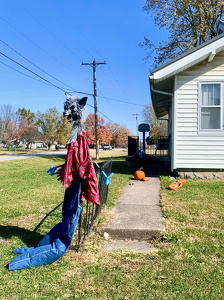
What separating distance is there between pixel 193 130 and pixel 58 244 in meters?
6.03

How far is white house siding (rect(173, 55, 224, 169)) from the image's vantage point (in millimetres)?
8016

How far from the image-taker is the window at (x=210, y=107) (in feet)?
26.5

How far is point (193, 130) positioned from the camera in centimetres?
812

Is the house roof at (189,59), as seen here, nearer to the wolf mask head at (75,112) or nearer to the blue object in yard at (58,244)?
the wolf mask head at (75,112)

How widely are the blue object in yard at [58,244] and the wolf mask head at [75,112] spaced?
21.0 inches

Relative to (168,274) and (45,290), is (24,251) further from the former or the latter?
(168,274)

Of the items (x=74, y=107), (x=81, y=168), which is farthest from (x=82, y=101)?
(x=81, y=168)

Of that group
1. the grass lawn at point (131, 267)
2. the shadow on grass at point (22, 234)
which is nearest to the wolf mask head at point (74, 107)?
the grass lawn at point (131, 267)

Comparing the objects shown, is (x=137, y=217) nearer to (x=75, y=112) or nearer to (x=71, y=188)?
(x=71, y=188)

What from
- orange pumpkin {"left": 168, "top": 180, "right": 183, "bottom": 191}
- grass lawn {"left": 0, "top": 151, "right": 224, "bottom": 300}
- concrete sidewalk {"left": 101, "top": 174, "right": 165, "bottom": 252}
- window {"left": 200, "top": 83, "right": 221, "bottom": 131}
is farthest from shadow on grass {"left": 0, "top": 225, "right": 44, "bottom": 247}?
window {"left": 200, "top": 83, "right": 221, "bottom": 131}

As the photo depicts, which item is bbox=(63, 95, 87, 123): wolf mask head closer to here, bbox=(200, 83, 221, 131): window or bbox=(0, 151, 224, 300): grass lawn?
bbox=(0, 151, 224, 300): grass lawn

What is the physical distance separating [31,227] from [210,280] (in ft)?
9.23

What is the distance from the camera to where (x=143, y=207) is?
5289 mm

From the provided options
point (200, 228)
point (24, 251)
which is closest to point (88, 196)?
point (24, 251)
